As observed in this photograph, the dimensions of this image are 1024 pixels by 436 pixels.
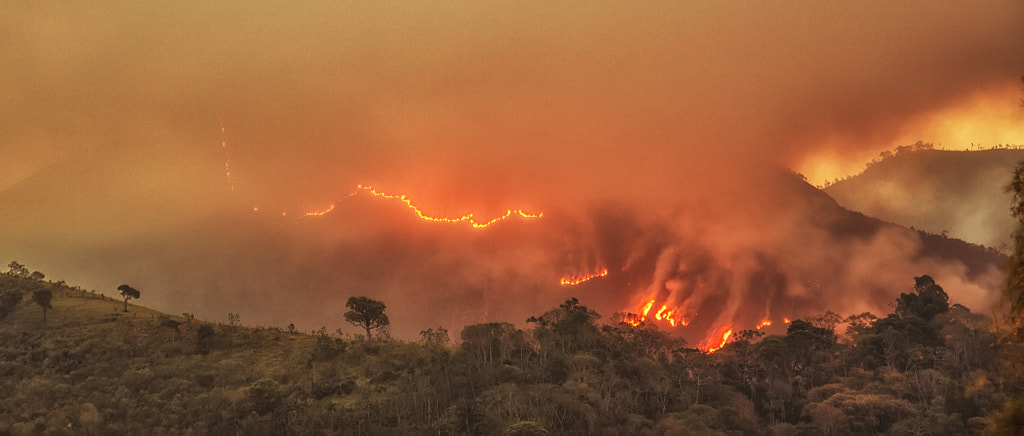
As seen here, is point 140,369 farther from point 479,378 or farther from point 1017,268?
point 1017,268

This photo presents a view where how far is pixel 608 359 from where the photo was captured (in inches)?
4739

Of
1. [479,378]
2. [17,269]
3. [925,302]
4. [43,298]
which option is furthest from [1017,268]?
[17,269]

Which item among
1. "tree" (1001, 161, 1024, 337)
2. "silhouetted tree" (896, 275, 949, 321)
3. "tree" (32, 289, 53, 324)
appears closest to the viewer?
"tree" (1001, 161, 1024, 337)

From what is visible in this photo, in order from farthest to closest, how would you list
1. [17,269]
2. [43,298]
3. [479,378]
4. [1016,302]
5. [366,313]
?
[17,269] → [366,313] → [43,298] → [479,378] → [1016,302]

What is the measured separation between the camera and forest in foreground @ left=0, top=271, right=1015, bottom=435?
9106 centimetres

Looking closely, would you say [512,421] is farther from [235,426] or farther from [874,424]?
[874,424]

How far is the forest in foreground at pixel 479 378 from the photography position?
9106cm

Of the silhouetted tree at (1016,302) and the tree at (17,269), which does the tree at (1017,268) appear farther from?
the tree at (17,269)

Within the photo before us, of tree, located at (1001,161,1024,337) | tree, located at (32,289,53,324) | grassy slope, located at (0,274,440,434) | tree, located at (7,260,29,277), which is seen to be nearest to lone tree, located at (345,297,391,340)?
grassy slope, located at (0,274,440,434)

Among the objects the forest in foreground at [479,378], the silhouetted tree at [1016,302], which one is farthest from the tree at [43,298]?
the silhouetted tree at [1016,302]

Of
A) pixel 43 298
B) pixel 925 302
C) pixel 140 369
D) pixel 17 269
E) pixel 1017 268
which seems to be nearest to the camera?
pixel 1017 268

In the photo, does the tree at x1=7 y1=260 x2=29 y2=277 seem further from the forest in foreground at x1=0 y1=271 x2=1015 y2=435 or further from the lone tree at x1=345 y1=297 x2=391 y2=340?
the lone tree at x1=345 y1=297 x2=391 y2=340

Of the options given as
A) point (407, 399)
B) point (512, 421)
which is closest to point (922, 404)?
point (512, 421)

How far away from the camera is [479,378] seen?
350 feet
